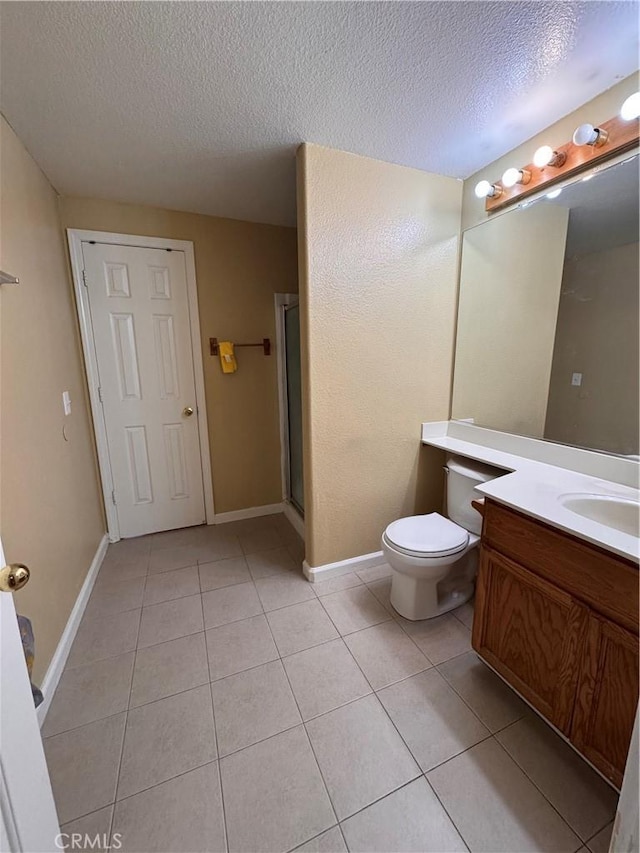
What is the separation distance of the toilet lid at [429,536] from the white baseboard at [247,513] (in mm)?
1428

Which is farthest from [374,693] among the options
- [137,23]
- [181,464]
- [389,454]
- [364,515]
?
[137,23]

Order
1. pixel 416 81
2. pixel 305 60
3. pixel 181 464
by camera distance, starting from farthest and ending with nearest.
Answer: pixel 181 464
pixel 416 81
pixel 305 60

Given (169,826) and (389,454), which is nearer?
(169,826)

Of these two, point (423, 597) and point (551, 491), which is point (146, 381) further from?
point (551, 491)

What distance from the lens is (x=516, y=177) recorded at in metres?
1.66

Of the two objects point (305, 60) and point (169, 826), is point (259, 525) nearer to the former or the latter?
point (169, 826)

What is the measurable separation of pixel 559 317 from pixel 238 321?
2030mm

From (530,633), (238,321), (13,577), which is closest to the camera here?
(13,577)

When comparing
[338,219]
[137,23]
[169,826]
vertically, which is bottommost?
[169,826]

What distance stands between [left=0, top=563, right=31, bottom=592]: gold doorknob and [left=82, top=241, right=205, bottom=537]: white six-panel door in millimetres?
2026

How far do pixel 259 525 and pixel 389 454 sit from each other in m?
1.29

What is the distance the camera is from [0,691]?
0.62 metres

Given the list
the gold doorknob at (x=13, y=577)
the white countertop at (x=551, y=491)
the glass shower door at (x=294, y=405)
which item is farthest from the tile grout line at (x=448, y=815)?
the glass shower door at (x=294, y=405)

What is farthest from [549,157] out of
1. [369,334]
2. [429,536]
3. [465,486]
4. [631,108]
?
[429,536]
